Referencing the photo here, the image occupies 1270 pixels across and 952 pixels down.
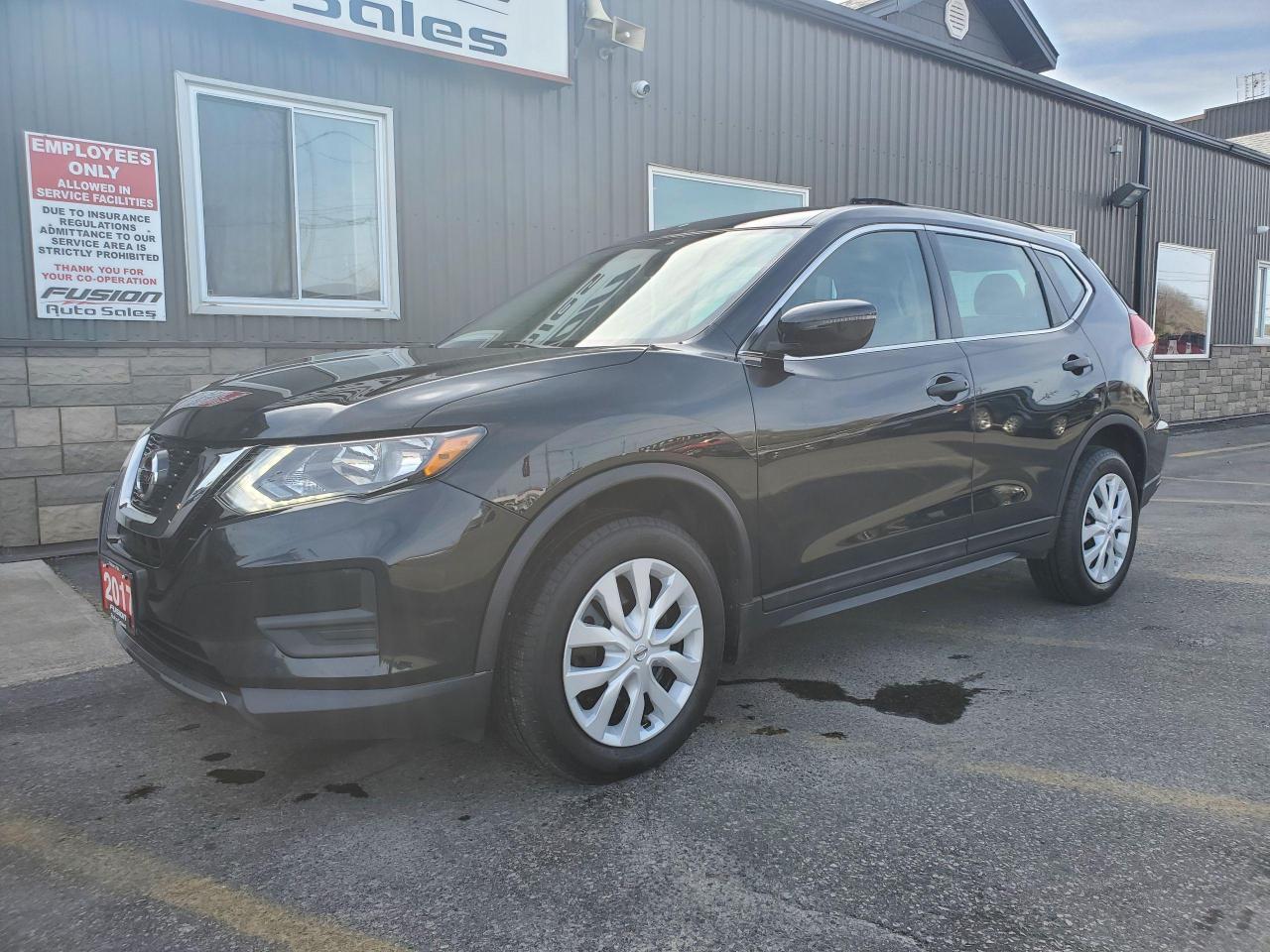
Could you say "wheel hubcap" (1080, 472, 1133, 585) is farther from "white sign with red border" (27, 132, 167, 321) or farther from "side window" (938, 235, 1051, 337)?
"white sign with red border" (27, 132, 167, 321)

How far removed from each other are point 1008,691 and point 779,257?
1724 millimetres

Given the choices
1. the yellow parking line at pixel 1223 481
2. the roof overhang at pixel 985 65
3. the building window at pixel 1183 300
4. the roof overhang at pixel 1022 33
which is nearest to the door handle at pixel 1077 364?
the yellow parking line at pixel 1223 481

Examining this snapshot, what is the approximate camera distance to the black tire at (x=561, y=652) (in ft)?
8.07

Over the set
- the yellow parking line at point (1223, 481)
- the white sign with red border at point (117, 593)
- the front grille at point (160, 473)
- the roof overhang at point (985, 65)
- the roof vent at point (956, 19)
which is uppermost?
the roof vent at point (956, 19)

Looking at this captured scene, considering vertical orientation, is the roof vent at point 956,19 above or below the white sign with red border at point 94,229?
above

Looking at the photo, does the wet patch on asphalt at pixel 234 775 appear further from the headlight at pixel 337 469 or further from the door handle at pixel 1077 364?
the door handle at pixel 1077 364

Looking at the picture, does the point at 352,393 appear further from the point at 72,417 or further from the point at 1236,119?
the point at 1236,119

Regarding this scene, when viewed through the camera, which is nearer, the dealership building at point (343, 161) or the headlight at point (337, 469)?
the headlight at point (337, 469)

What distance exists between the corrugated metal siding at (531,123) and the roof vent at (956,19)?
4178mm

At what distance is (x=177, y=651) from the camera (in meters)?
2.47

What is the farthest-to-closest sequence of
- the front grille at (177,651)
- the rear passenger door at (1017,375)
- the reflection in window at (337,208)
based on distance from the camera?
the reflection in window at (337,208)
the rear passenger door at (1017,375)
the front grille at (177,651)

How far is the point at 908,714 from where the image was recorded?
3213 mm

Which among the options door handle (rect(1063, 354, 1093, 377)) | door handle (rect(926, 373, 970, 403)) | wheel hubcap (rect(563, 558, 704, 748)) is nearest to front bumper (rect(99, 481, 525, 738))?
wheel hubcap (rect(563, 558, 704, 748))

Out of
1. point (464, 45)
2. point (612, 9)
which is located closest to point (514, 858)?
point (464, 45)
